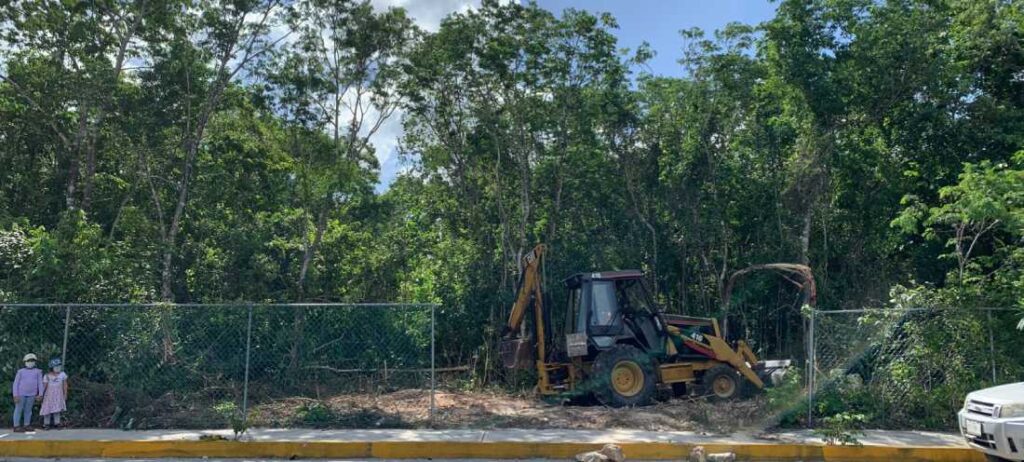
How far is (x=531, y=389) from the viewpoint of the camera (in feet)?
45.3

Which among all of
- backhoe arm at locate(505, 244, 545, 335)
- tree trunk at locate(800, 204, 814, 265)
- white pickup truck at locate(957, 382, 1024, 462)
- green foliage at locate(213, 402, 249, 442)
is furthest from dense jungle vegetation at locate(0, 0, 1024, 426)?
white pickup truck at locate(957, 382, 1024, 462)

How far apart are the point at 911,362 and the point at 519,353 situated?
6225 millimetres

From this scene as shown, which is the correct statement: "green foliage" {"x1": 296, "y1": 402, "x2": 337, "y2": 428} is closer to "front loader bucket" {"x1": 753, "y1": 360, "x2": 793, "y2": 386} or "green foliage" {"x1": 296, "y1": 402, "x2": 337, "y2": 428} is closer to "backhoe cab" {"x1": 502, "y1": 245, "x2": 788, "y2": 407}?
"backhoe cab" {"x1": 502, "y1": 245, "x2": 788, "y2": 407}

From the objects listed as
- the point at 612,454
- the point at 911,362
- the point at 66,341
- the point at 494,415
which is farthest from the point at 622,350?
the point at 66,341

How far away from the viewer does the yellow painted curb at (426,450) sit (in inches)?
339

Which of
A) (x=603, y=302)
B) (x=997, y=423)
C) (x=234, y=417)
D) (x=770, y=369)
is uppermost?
(x=603, y=302)

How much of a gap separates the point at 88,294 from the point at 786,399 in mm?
11578

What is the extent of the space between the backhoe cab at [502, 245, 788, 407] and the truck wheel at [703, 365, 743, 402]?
0.06 feet

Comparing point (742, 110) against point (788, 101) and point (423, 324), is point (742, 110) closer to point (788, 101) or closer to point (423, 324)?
point (788, 101)

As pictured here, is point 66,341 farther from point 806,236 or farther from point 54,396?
point 806,236

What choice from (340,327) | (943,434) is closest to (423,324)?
(340,327)

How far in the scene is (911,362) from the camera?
1021cm

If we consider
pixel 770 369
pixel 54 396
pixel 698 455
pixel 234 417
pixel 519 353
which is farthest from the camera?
pixel 770 369

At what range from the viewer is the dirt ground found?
33.6 ft
